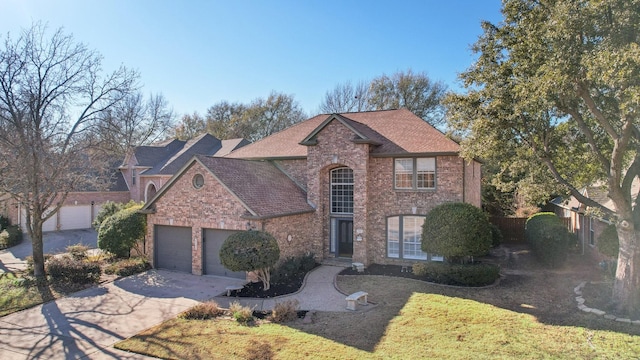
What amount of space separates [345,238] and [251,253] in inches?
265

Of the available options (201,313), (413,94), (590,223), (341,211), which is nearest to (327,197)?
(341,211)

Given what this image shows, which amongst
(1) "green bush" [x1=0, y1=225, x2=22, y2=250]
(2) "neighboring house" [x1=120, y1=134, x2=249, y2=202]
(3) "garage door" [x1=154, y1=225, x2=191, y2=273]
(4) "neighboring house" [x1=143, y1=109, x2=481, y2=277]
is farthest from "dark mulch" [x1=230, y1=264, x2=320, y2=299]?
(2) "neighboring house" [x1=120, y1=134, x2=249, y2=202]

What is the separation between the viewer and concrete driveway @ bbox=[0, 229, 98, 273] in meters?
19.8

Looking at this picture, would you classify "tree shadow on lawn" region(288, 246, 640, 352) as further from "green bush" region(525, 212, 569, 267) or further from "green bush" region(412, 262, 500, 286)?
"green bush" region(525, 212, 569, 267)

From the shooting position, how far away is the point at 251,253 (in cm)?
1355

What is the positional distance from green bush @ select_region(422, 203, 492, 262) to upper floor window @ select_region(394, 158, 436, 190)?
6.87 feet

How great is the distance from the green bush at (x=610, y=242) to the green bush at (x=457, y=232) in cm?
406

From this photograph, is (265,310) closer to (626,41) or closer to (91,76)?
(626,41)

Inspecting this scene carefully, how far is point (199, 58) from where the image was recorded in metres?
17.9

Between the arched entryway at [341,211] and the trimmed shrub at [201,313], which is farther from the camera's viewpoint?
the arched entryway at [341,211]

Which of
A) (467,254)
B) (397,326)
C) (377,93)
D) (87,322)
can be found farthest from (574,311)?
(377,93)

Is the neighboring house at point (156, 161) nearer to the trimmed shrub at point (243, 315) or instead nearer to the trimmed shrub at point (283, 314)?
the trimmed shrub at point (243, 315)

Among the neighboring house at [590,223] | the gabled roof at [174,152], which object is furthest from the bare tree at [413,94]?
the neighboring house at [590,223]

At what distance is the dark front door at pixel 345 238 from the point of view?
19016 millimetres
